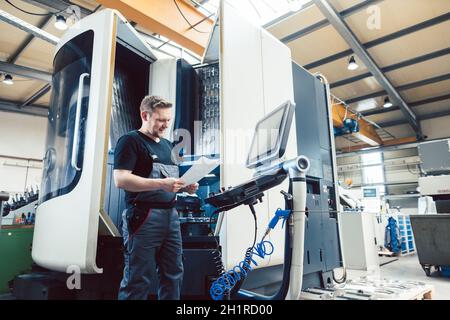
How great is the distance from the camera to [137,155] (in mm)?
1496

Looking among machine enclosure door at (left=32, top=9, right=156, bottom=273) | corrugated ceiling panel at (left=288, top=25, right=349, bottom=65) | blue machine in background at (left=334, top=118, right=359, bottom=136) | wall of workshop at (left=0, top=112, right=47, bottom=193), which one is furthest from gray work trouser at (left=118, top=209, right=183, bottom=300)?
wall of workshop at (left=0, top=112, right=47, bottom=193)

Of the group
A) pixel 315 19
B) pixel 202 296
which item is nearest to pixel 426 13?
pixel 315 19

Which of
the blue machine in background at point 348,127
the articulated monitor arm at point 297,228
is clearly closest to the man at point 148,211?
the articulated monitor arm at point 297,228

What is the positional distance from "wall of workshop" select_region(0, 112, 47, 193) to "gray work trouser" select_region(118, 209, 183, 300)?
744 centimetres

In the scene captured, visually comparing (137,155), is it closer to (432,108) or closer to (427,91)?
(427,91)

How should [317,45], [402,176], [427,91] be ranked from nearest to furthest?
[317,45] < [427,91] < [402,176]

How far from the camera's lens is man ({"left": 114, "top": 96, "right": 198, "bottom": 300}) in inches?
54.0

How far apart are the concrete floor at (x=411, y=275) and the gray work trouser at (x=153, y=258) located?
7.12 feet

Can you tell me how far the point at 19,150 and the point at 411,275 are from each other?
9.34m

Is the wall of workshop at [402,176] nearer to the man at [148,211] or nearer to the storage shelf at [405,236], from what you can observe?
the storage shelf at [405,236]

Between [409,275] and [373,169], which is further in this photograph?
[373,169]

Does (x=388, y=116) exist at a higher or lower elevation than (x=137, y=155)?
higher

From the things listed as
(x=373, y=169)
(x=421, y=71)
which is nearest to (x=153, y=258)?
(x=421, y=71)
